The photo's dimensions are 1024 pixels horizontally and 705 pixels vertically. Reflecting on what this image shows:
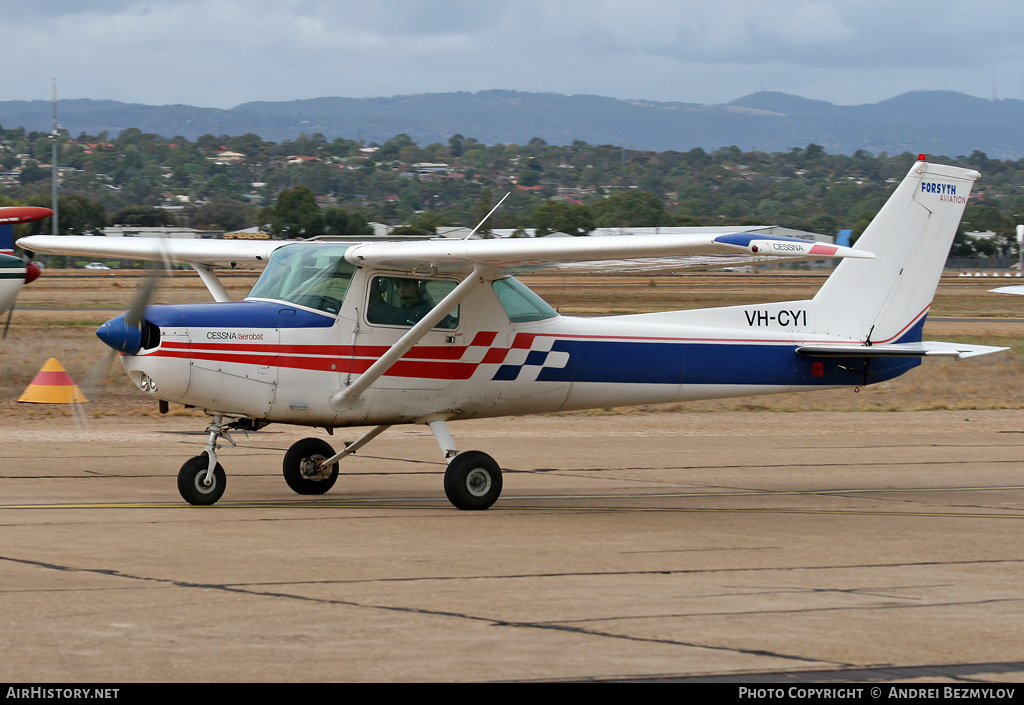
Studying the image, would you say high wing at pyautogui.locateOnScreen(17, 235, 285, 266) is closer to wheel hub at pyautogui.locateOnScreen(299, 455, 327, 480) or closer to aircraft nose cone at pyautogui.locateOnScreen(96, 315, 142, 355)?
aircraft nose cone at pyautogui.locateOnScreen(96, 315, 142, 355)

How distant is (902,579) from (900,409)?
13.5m

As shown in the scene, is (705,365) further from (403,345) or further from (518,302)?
(403,345)

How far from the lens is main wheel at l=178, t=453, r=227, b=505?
9898 millimetres

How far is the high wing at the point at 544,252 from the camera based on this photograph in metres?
8.31

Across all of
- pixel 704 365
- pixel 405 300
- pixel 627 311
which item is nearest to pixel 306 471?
pixel 405 300

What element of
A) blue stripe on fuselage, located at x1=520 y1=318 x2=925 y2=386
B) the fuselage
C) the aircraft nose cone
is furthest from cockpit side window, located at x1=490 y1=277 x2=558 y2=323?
the aircraft nose cone

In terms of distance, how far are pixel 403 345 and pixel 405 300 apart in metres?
0.62

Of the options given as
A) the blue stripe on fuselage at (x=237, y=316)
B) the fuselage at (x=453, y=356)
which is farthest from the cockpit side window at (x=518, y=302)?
the blue stripe on fuselage at (x=237, y=316)

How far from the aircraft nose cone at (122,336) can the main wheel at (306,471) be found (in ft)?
7.31

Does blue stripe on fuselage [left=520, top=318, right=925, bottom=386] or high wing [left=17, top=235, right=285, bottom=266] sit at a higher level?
high wing [left=17, top=235, right=285, bottom=266]

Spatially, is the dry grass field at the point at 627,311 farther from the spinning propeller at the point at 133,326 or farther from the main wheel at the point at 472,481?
the main wheel at the point at 472,481

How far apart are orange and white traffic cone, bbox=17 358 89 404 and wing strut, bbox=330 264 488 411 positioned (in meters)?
8.77

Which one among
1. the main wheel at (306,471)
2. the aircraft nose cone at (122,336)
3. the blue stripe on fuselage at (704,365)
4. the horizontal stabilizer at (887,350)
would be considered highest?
the aircraft nose cone at (122,336)

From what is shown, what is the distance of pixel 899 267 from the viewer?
→ 1253 centimetres
